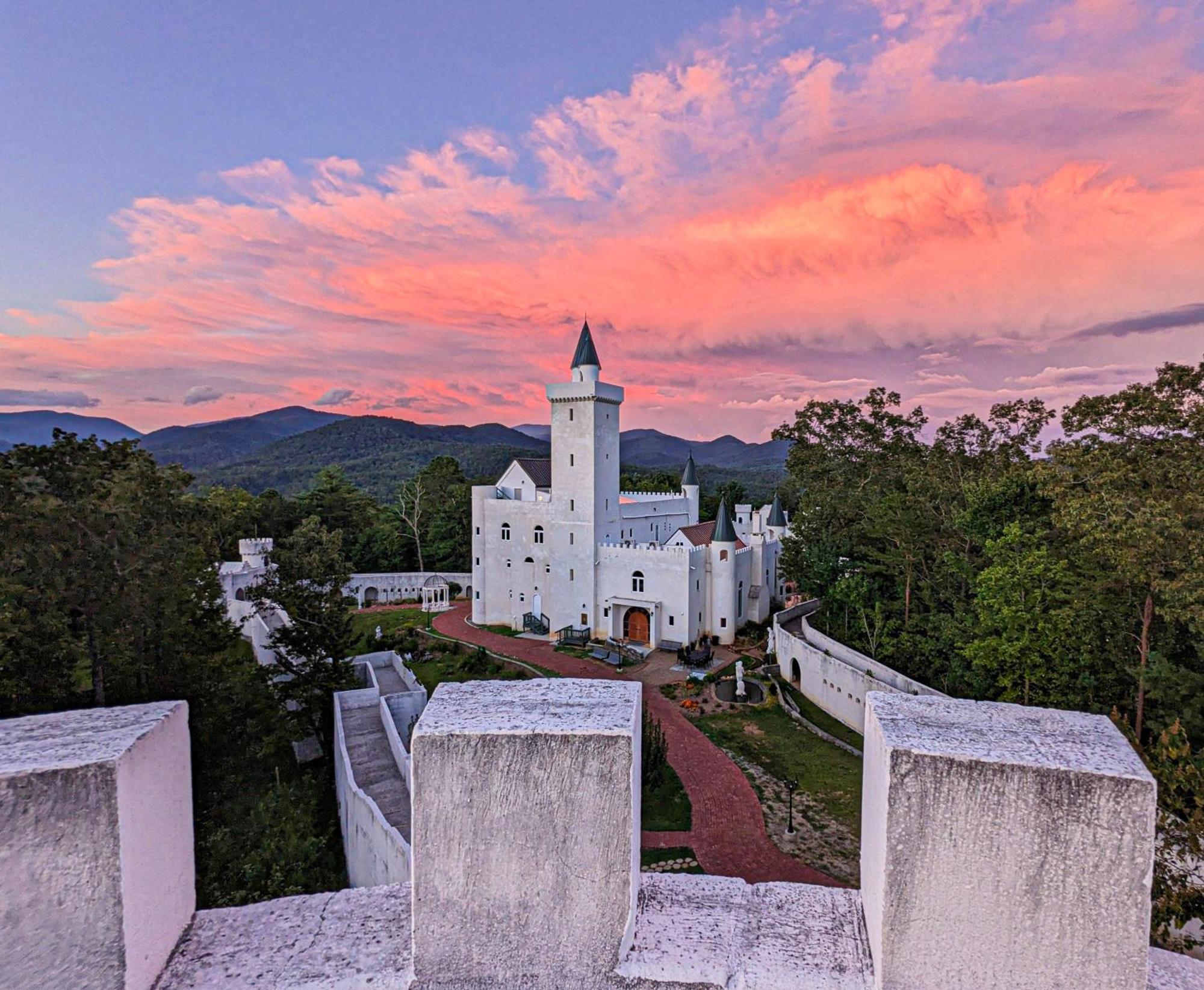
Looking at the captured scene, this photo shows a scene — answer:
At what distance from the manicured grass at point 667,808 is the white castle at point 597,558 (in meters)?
12.5

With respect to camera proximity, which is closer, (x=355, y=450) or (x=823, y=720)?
(x=823, y=720)

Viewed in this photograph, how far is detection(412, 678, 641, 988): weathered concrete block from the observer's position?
2309mm

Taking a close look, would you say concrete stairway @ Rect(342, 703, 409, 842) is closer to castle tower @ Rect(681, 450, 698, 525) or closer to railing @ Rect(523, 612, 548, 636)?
railing @ Rect(523, 612, 548, 636)

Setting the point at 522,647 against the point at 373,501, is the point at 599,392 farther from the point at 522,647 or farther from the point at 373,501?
the point at 373,501

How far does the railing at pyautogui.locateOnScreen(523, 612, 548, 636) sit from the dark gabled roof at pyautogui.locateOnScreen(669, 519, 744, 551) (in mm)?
8138

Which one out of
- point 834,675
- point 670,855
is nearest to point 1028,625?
point 834,675

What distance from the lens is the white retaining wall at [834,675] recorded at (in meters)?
19.5

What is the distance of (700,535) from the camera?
31844mm

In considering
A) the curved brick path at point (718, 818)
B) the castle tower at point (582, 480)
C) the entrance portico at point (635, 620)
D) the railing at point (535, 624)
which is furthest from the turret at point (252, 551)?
the curved brick path at point (718, 818)

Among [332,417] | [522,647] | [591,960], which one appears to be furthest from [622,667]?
[332,417]

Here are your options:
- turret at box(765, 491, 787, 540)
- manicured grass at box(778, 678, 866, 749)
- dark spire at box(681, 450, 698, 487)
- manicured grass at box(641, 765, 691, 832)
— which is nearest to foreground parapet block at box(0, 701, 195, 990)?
manicured grass at box(641, 765, 691, 832)

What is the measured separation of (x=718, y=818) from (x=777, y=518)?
23.5m

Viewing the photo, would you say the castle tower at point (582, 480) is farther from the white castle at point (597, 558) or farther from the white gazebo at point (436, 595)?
the white gazebo at point (436, 595)

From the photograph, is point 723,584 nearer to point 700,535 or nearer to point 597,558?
point 700,535
